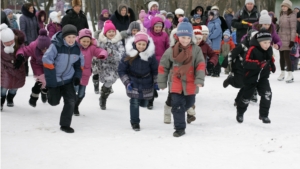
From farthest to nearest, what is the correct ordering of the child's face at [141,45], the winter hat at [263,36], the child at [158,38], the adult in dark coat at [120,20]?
the adult in dark coat at [120,20], the child at [158,38], the winter hat at [263,36], the child's face at [141,45]

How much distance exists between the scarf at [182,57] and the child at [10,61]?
268 cm

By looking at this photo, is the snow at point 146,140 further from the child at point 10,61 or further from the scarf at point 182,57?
the scarf at point 182,57

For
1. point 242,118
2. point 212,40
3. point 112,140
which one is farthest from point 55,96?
point 212,40

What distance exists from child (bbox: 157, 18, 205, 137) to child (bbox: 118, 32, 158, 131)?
0.43 m

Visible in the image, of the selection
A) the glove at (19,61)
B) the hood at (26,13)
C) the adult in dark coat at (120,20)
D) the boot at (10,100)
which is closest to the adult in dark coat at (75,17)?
the adult in dark coat at (120,20)

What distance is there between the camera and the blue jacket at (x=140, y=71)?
21.1 ft

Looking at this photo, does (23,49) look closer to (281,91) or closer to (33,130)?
(33,130)

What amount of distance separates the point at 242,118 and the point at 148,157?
247cm

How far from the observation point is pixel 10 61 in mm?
7281

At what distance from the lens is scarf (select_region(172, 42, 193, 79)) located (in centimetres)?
590

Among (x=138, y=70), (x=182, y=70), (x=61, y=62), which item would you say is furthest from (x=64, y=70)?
(x=182, y=70)

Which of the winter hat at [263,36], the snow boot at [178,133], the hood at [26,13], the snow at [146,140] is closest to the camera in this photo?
the snow at [146,140]

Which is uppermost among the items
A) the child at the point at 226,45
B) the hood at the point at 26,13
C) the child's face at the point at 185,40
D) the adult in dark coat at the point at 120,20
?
the hood at the point at 26,13

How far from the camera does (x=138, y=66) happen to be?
646 cm
